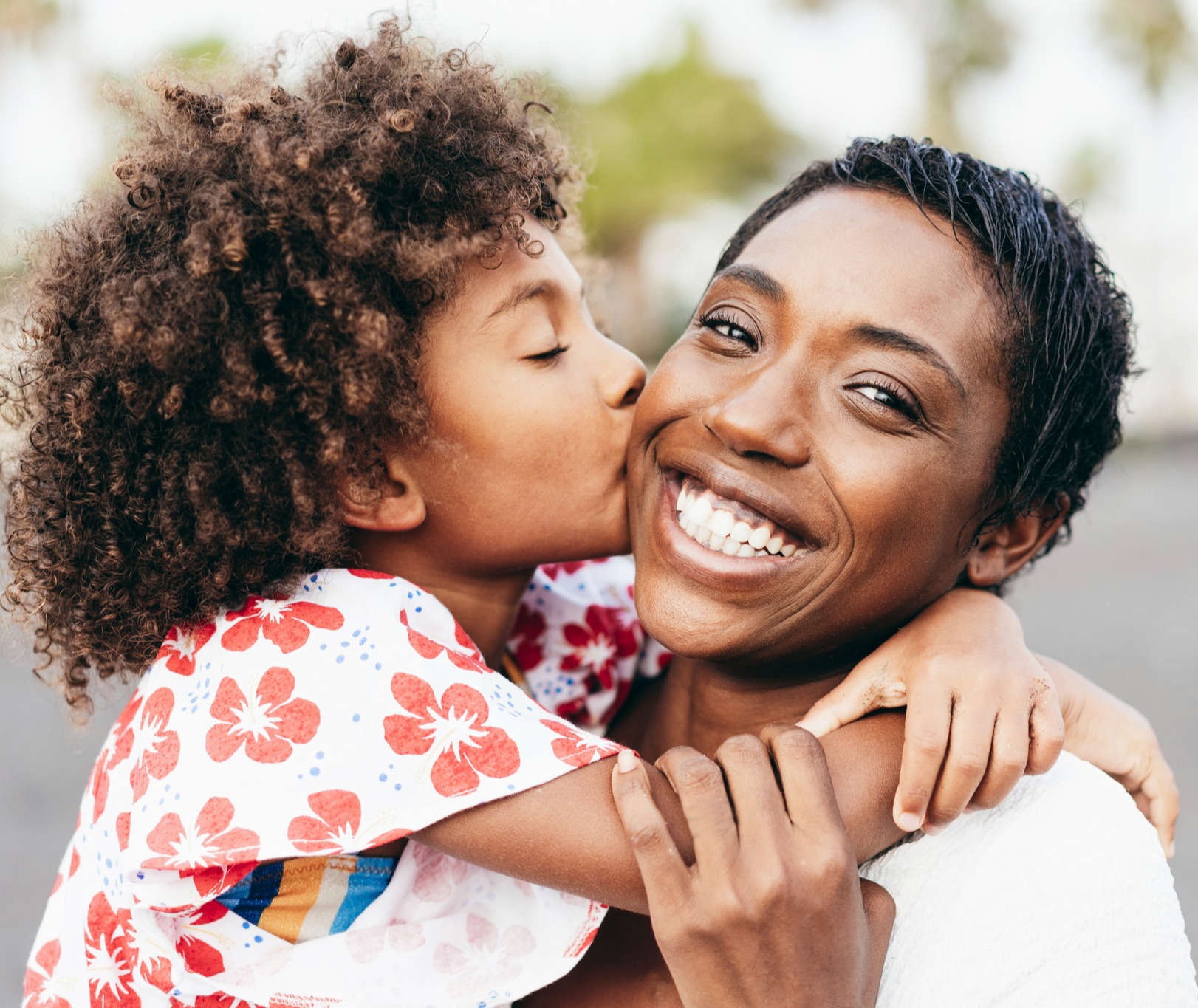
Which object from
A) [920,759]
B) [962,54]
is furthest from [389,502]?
[962,54]

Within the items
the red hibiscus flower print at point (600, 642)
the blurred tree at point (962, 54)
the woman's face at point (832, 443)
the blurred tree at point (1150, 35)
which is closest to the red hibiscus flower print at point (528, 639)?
the red hibiscus flower print at point (600, 642)

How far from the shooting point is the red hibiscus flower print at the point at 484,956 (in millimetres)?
1871

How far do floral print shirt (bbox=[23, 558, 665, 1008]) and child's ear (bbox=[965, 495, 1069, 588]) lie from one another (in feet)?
3.19

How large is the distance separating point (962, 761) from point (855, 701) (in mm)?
264

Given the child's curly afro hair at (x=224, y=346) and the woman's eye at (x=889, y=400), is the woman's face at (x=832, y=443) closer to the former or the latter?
the woman's eye at (x=889, y=400)

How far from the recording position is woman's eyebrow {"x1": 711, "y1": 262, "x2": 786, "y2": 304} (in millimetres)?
2072

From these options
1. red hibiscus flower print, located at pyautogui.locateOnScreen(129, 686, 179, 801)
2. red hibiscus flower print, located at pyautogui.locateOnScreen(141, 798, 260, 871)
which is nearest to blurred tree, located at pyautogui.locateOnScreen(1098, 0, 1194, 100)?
red hibiscus flower print, located at pyautogui.locateOnScreen(129, 686, 179, 801)

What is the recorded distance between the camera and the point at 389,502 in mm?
2195

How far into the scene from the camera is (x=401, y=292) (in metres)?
2.09

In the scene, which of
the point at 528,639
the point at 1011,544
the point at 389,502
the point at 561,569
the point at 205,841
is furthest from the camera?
the point at 561,569

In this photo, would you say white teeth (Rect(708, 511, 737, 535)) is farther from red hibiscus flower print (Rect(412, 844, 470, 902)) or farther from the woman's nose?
red hibiscus flower print (Rect(412, 844, 470, 902))

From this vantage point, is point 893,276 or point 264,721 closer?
point 264,721

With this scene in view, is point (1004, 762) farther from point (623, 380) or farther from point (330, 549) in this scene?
point (330, 549)

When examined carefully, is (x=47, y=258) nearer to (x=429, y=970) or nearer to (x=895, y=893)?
(x=429, y=970)
